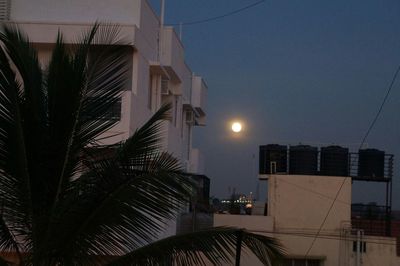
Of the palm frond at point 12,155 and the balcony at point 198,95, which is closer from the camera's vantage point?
the palm frond at point 12,155

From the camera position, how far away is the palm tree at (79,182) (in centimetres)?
862

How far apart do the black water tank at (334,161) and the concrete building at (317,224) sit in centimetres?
198

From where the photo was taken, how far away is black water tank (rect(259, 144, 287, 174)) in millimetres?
29922

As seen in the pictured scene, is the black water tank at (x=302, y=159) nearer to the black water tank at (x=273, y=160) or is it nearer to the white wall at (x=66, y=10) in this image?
the black water tank at (x=273, y=160)

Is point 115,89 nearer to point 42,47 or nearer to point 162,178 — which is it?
point 162,178

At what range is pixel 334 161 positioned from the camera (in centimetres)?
3009

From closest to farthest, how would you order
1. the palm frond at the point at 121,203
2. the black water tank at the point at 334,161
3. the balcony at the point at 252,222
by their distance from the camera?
the palm frond at the point at 121,203 → the balcony at the point at 252,222 → the black water tank at the point at 334,161

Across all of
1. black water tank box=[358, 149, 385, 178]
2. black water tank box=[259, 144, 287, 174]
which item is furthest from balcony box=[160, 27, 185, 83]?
black water tank box=[358, 149, 385, 178]

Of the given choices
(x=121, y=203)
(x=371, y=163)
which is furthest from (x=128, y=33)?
(x=371, y=163)

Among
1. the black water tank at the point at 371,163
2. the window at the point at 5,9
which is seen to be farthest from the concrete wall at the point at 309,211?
the window at the point at 5,9

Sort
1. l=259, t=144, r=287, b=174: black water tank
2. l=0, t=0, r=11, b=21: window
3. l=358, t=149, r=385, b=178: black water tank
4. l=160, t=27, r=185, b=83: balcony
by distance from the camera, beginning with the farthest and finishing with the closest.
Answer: l=259, t=144, r=287, b=174: black water tank < l=358, t=149, r=385, b=178: black water tank < l=160, t=27, r=185, b=83: balcony < l=0, t=0, r=11, b=21: window

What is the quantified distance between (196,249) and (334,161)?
2200 centimetres

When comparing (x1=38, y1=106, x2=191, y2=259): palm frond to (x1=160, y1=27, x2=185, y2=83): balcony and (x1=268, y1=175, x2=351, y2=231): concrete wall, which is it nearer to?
(x1=160, y1=27, x2=185, y2=83): balcony

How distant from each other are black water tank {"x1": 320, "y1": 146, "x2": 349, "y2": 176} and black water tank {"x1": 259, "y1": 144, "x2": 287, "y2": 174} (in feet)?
4.93
